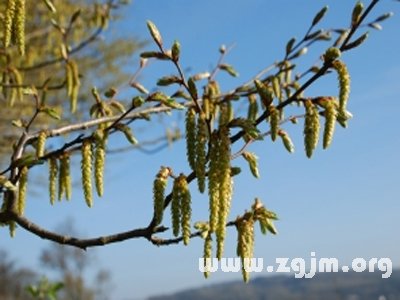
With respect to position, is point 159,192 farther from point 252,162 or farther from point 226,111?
point 226,111

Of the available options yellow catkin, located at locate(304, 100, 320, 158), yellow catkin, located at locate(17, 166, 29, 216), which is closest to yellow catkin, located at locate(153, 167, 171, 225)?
yellow catkin, located at locate(304, 100, 320, 158)

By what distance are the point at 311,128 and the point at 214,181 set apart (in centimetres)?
27

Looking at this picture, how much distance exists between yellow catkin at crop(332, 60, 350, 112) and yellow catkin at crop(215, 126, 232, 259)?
28 cm

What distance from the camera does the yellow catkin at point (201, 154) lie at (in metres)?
1.46

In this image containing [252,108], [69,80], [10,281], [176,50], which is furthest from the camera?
[10,281]

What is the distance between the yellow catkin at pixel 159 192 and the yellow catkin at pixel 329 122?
1.30 feet

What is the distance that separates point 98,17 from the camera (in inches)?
151

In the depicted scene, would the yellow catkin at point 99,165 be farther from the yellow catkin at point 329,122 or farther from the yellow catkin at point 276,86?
the yellow catkin at point 276,86

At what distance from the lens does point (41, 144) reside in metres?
1.92

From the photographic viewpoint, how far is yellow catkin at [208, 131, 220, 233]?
137 cm

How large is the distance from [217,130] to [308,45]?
114 cm

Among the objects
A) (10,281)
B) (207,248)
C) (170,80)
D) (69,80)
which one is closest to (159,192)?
(207,248)

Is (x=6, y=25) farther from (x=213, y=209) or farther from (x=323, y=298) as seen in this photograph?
(x=323, y=298)

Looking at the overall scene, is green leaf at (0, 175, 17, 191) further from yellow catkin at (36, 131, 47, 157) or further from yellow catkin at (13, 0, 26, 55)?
yellow catkin at (13, 0, 26, 55)
